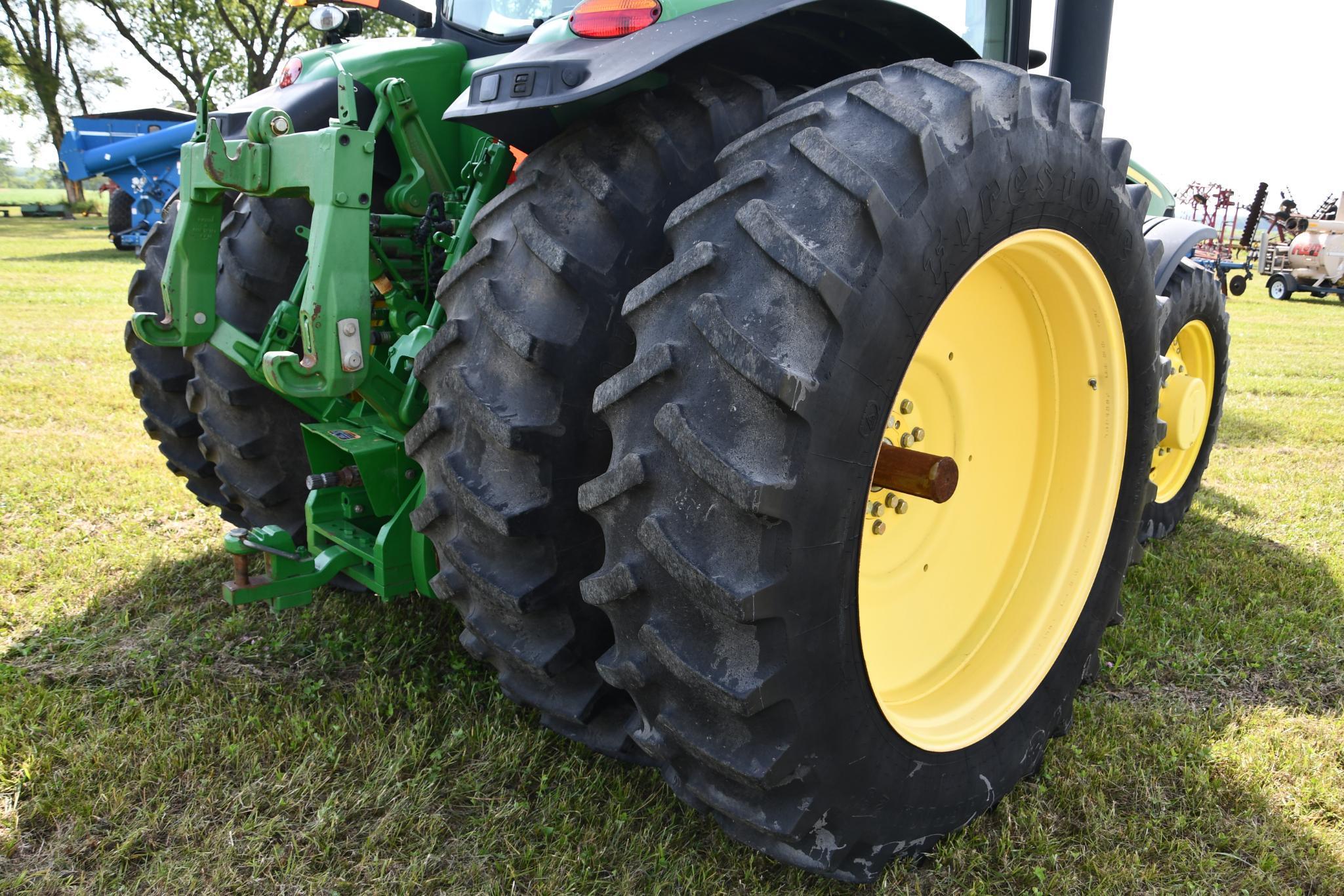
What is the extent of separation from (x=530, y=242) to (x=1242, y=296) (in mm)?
19556

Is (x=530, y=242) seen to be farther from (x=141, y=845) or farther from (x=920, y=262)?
(x=141, y=845)

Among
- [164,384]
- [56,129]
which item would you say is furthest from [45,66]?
[164,384]

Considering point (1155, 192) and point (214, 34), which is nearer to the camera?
point (1155, 192)

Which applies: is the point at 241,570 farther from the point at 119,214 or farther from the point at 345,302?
the point at 119,214

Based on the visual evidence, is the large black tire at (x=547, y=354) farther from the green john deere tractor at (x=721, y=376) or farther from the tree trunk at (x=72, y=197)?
the tree trunk at (x=72, y=197)

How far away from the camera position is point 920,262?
147cm

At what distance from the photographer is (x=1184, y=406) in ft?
11.1

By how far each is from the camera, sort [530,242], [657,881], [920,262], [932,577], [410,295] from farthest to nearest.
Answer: [410,295]
[932,577]
[657,881]
[530,242]
[920,262]

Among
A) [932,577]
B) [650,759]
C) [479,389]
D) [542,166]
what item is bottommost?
[650,759]

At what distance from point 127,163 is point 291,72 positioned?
49.7 feet

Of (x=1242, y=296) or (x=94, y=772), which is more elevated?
(x=94, y=772)

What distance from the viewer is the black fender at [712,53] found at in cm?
153

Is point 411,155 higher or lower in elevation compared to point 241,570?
higher

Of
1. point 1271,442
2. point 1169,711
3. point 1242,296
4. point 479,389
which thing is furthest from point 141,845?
point 1242,296
